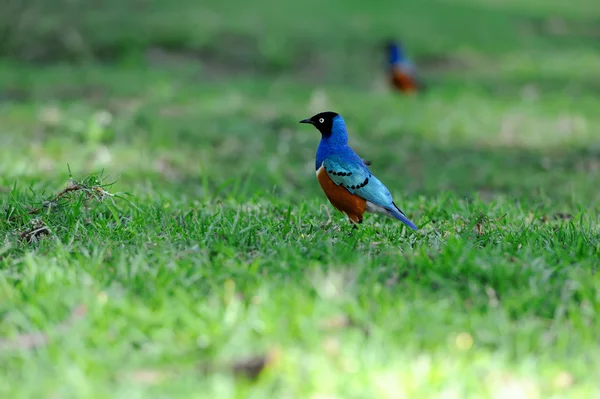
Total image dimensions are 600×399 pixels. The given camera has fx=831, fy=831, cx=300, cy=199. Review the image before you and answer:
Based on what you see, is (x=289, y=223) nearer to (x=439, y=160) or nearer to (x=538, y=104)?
(x=439, y=160)

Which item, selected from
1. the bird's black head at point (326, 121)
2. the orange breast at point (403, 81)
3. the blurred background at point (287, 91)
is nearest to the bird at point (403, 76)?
the orange breast at point (403, 81)

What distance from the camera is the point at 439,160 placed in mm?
7578

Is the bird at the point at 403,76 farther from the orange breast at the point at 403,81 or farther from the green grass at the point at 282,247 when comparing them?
the green grass at the point at 282,247

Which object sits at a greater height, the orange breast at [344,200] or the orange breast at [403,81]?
the orange breast at [344,200]

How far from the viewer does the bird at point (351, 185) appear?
4.33m

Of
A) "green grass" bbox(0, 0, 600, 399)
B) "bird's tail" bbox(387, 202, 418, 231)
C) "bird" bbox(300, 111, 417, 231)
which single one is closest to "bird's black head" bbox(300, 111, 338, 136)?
"bird" bbox(300, 111, 417, 231)

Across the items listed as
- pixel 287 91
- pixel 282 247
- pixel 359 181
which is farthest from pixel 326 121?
pixel 287 91

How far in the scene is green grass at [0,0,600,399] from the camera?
8.89ft

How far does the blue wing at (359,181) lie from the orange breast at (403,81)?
6.10m

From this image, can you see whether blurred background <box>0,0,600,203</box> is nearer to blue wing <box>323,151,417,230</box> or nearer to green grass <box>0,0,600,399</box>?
green grass <box>0,0,600,399</box>

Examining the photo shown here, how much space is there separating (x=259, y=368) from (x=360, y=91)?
28.1 ft

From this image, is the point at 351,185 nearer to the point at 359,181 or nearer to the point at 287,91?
the point at 359,181

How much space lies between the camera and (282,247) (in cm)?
378

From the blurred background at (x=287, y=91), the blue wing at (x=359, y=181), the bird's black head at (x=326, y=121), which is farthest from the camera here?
the blurred background at (x=287, y=91)
